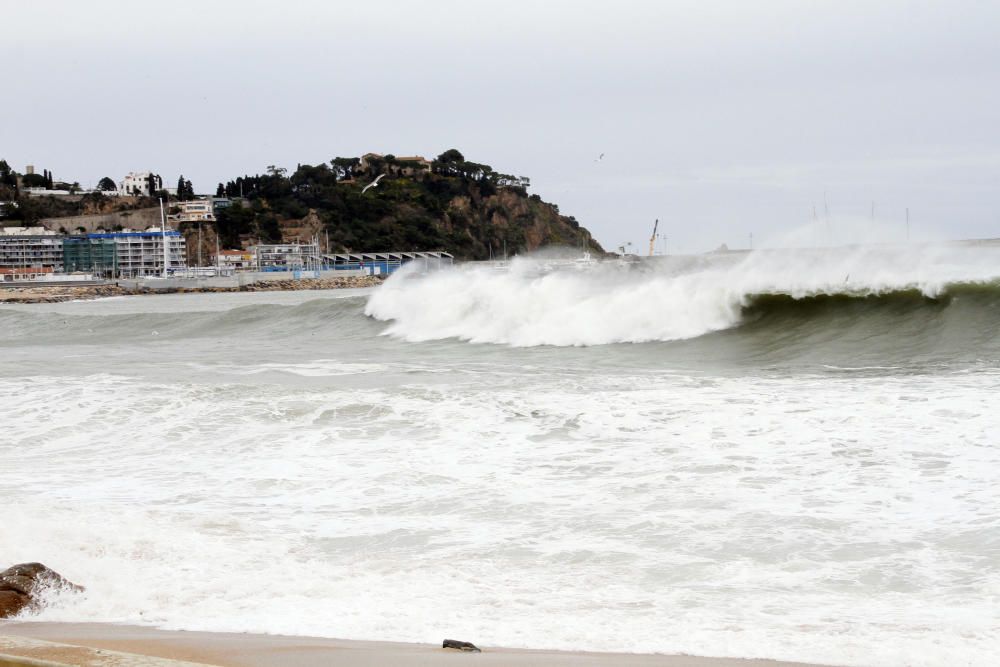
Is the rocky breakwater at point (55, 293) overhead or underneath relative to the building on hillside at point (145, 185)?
underneath

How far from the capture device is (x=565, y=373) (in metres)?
13.6

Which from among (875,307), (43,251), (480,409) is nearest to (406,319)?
(875,307)

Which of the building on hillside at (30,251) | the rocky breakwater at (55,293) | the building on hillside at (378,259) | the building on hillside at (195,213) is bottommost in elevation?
the rocky breakwater at (55,293)

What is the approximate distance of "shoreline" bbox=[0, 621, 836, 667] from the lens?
3843 millimetres

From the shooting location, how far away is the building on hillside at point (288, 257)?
12181cm

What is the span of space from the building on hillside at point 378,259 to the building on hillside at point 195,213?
23.0 m

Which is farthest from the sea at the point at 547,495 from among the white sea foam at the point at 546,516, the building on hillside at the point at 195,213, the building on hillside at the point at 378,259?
the building on hillside at the point at 195,213

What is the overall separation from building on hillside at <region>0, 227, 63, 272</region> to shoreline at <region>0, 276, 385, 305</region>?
91.6ft

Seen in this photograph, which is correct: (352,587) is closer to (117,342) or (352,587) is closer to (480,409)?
(480,409)

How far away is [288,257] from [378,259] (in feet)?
50.3

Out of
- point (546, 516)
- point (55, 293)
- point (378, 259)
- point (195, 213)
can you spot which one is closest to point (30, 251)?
point (195, 213)

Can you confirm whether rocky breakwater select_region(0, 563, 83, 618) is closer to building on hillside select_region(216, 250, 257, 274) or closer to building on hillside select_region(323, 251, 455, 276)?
building on hillside select_region(323, 251, 455, 276)

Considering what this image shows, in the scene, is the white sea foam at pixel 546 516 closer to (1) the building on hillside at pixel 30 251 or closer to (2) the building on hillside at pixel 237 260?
(2) the building on hillside at pixel 237 260

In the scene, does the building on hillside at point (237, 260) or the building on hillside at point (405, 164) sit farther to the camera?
the building on hillside at point (405, 164)
